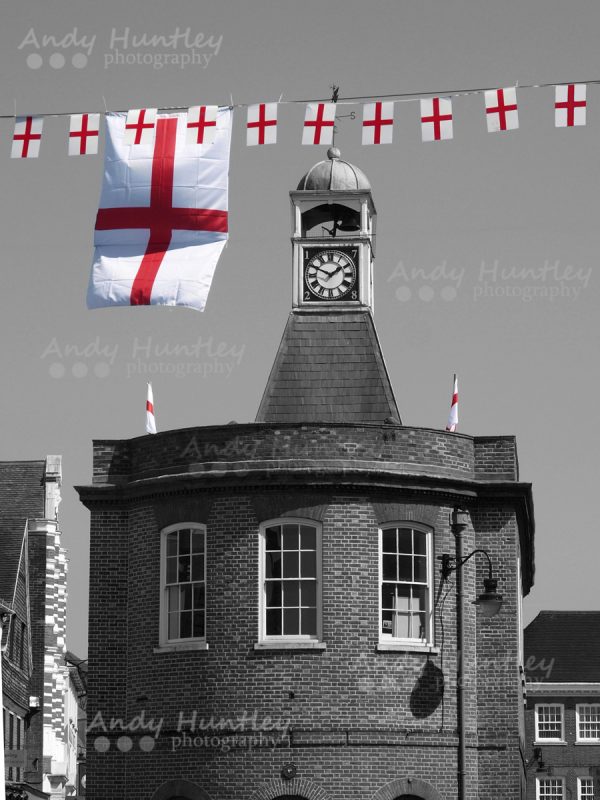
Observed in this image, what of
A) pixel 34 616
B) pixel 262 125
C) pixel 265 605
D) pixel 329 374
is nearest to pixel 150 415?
pixel 329 374

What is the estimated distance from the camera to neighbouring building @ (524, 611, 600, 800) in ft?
272

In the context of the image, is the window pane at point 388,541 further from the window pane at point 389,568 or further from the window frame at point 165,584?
the window frame at point 165,584

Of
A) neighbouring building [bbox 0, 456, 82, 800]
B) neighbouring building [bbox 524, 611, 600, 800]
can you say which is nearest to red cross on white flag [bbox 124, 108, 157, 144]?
neighbouring building [bbox 0, 456, 82, 800]

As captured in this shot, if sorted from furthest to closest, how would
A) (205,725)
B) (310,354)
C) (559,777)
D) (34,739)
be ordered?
1. (559,777)
2. (34,739)
3. (310,354)
4. (205,725)

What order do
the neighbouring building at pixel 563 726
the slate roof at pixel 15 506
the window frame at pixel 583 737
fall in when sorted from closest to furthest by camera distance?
the slate roof at pixel 15 506 → the neighbouring building at pixel 563 726 → the window frame at pixel 583 737

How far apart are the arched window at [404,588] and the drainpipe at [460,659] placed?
22.4 inches

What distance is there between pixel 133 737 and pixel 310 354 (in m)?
9.48

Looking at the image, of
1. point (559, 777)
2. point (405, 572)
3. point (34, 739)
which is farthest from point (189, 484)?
point (559, 777)

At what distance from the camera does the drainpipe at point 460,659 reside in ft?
112

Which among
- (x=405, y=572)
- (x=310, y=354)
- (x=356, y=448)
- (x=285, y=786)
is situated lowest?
(x=285, y=786)

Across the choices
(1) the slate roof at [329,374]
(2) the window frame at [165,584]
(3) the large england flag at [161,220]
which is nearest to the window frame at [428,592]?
(2) the window frame at [165,584]

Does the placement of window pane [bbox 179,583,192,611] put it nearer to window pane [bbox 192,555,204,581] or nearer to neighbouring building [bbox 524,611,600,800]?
window pane [bbox 192,555,204,581]

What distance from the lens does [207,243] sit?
116 feet

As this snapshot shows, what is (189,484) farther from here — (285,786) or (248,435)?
(285,786)
